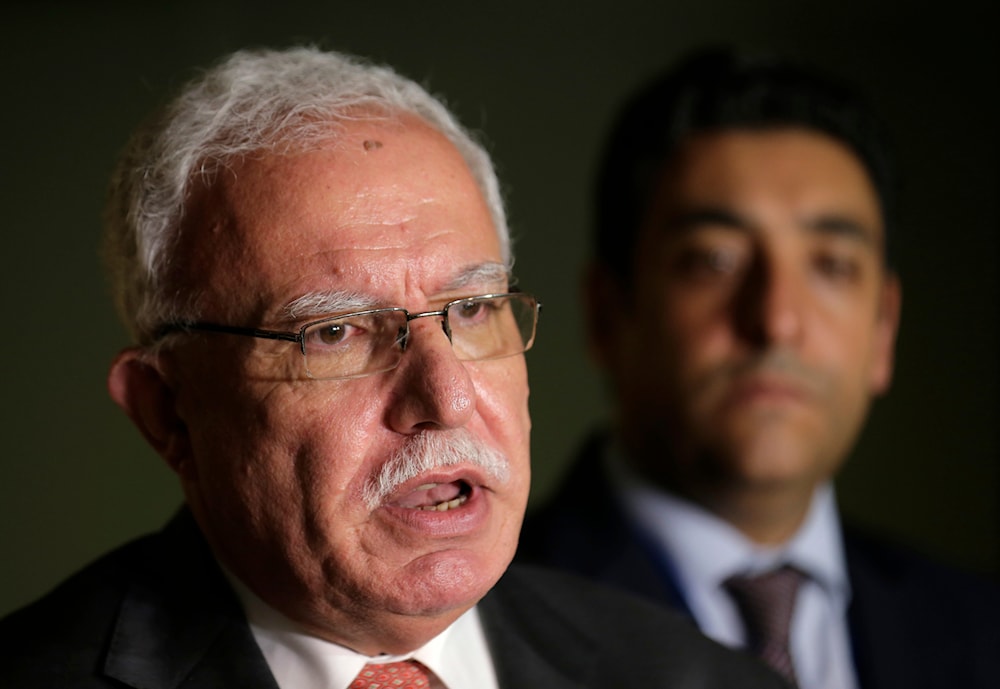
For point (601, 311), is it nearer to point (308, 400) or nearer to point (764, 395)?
point (764, 395)

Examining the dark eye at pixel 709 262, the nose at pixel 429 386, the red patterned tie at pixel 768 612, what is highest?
the nose at pixel 429 386

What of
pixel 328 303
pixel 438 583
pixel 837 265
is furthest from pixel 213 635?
pixel 837 265

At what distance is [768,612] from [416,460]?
1.10m

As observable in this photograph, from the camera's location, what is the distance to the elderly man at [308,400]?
51.1 inches

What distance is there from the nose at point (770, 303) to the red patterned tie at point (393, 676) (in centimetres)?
100

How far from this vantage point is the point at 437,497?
1326 millimetres

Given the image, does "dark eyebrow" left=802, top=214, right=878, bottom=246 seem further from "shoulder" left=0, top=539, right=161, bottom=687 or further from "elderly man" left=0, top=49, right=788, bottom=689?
"shoulder" left=0, top=539, right=161, bottom=687

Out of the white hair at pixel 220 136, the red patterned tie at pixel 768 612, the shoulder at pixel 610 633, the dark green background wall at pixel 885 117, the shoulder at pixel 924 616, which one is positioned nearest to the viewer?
the white hair at pixel 220 136

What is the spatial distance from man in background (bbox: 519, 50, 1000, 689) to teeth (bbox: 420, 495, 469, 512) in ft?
2.70

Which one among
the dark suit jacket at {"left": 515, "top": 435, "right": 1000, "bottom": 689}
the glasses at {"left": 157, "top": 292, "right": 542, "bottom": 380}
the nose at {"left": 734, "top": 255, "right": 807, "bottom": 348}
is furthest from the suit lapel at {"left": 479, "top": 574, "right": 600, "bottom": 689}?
the nose at {"left": 734, "top": 255, "right": 807, "bottom": 348}

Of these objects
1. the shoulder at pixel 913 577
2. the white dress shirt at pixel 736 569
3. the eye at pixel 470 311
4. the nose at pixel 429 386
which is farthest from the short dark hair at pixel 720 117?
the nose at pixel 429 386

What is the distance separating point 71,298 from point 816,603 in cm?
154

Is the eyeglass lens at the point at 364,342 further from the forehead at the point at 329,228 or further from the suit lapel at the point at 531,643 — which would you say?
the suit lapel at the point at 531,643

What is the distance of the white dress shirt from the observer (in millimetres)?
2195
